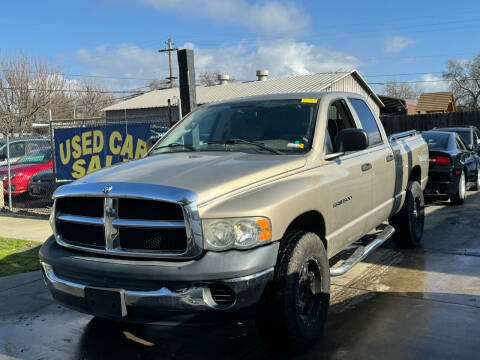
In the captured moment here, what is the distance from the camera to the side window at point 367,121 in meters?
5.33

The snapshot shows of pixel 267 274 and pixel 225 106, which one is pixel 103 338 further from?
pixel 225 106

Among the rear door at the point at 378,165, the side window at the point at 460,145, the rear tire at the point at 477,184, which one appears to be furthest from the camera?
the rear tire at the point at 477,184

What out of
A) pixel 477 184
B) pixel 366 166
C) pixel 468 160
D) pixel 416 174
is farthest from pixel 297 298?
pixel 477 184

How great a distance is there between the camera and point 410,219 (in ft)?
21.1

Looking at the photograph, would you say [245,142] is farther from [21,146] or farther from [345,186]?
[21,146]

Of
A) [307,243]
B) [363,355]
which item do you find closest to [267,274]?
[307,243]

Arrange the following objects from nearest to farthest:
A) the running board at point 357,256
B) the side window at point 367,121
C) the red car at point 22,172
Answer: the running board at point 357,256 → the side window at point 367,121 → the red car at point 22,172

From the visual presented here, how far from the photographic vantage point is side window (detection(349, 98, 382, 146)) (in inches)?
210

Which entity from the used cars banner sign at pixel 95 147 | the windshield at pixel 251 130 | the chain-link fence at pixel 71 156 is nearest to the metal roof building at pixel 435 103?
the chain-link fence at pixel 71 156

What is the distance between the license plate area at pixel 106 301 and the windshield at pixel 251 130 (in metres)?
1.68

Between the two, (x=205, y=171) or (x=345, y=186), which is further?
(x=345, y=186)

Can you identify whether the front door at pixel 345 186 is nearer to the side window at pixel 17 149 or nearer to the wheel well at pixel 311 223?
the wheel well at pixel 311 223

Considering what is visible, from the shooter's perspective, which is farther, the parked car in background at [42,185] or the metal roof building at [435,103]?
the metal roof building at [435,103]

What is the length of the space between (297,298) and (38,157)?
12007mm
